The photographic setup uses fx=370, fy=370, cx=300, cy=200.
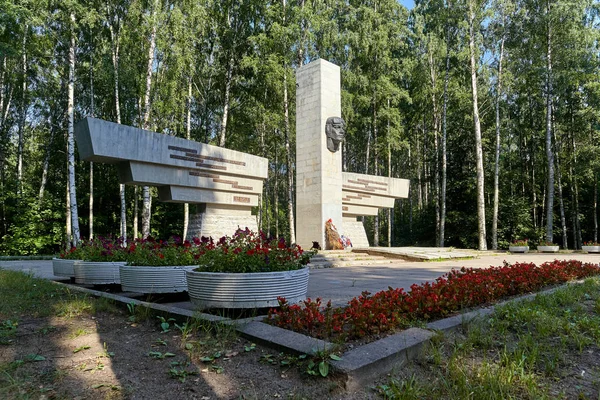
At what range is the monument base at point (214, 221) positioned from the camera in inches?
510

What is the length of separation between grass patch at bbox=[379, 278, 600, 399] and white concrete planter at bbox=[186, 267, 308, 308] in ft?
4.99

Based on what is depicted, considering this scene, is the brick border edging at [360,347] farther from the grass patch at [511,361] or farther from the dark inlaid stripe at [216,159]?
the dark inlaid stripe at [216,159]

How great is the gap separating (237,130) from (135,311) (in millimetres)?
19776

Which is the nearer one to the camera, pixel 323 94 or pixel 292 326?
pixel 292 326

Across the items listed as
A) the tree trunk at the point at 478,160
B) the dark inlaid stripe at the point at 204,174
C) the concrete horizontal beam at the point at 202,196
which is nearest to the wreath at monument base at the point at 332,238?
the concrete horizontal beam at the point at 202,196

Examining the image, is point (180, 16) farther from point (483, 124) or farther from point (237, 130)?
point (483, 124)

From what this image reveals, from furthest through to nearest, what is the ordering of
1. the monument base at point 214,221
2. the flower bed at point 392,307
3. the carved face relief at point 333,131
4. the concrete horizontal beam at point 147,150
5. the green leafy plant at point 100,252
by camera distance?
the carved face relief at point 333,131 → the monument base at point 214,221 → the concrete horizontal beam at point 147,150 → the green leafy plant at point 100,252 → the flower bed at point 392,307

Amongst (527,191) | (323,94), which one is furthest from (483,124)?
(323,94)

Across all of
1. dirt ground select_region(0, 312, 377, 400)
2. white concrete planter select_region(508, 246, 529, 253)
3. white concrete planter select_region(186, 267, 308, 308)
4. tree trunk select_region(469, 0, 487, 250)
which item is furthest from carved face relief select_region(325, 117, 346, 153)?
dirt ground select_region(0, 312, 377, 400)

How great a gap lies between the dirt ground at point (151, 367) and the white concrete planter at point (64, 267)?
3.56 m

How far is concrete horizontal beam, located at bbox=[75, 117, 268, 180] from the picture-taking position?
10.1 metres

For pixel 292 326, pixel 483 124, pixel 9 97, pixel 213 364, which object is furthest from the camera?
pixel 483 124

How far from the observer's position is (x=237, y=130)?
22.7 m

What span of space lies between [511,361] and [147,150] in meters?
10.7
